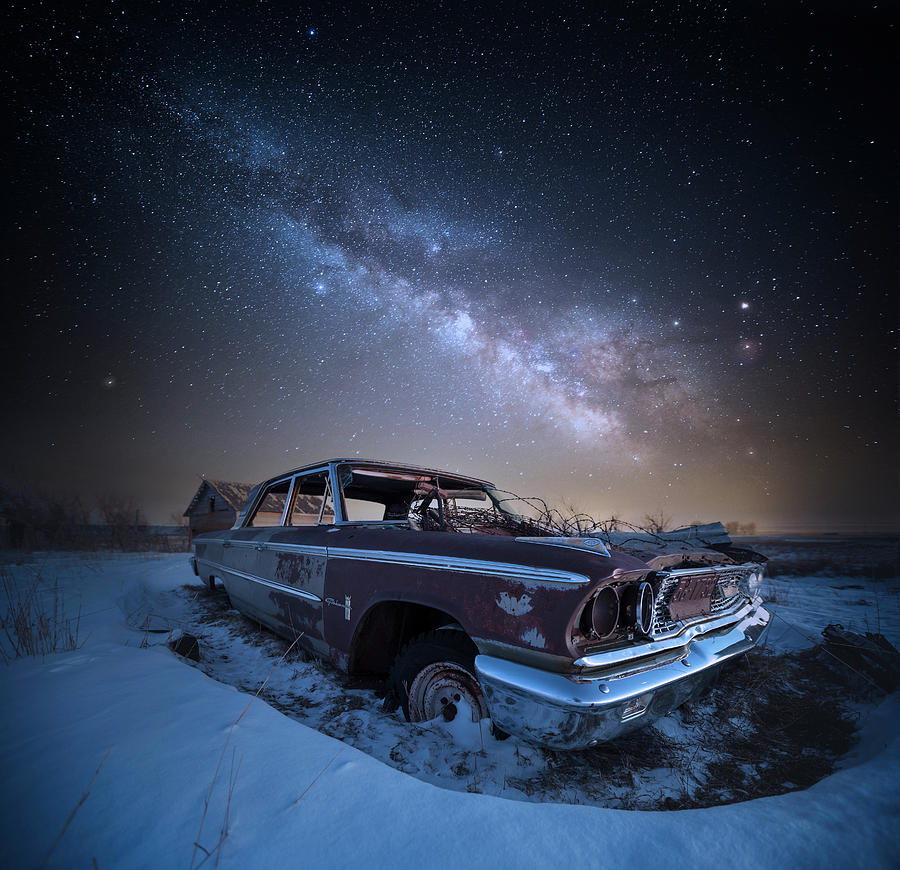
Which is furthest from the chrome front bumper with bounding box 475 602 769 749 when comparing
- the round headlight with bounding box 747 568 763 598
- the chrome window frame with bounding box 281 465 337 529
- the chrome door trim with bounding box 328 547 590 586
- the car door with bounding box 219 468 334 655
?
the chrome window frame with bounding box 281 465 337 529

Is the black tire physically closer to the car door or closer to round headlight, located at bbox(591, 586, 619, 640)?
round headlight, located at bbox(591, 586, 619, 640)

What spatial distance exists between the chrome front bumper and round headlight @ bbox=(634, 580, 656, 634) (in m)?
0.08

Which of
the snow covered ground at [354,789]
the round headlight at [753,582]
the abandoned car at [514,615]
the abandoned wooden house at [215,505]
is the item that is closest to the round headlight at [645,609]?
the abandoned car at [514,615]

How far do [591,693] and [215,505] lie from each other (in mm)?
19290

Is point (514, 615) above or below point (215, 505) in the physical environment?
above

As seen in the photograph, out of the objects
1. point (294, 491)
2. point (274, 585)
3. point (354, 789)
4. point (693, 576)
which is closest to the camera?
point (354, 789)

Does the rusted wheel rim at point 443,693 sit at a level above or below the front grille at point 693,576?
below

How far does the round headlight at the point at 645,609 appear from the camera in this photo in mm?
1721

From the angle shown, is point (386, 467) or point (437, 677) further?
point (386, 467)

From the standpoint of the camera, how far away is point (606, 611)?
169 centimetres

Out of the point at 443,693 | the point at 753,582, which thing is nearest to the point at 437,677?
the point at 443,693

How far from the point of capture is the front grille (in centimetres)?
185

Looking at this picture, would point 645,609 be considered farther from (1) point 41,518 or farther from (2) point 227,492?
(1) point 41,518

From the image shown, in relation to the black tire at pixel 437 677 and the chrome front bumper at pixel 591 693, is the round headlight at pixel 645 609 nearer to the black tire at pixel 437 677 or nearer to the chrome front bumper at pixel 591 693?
the chrome front bumper at pixel 591 693
